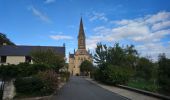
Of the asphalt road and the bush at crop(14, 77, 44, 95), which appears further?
the bush at crop(14, 77, 44, 95)

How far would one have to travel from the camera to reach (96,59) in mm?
59031

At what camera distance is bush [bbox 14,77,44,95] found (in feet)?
69.2

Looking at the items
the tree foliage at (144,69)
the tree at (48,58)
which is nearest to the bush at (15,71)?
the tree at (48,58)

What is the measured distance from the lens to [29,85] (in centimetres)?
2139

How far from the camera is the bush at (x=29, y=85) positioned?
69.2ft

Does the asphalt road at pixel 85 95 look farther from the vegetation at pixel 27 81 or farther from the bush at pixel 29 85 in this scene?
the bush at pixel 29 85

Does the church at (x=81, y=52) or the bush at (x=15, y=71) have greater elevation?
the church at (x=81, y=52)

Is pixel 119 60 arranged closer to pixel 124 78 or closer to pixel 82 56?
pixel 124 78

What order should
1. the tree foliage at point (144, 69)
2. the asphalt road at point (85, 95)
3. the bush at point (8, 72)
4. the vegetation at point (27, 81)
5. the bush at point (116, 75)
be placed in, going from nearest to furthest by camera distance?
the bush at point (8, 72), the vegetation at point (27, 81), the asphalt road at point (85, 95), the bush at point (116, 75), the tree foliage at point (144, 69)

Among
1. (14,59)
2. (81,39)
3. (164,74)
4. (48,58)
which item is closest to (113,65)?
(48,58)

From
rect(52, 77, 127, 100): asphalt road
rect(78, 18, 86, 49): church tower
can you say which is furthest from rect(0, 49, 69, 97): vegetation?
rect(78, 18, 86, 49): church tower

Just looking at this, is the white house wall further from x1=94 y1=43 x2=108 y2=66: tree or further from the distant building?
x1=94 y1=43 x2=108 y2=66: tree

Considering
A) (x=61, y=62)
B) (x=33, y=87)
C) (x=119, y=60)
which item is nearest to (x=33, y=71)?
(x=33, y=87)

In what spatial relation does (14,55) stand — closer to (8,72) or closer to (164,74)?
(8,72)
